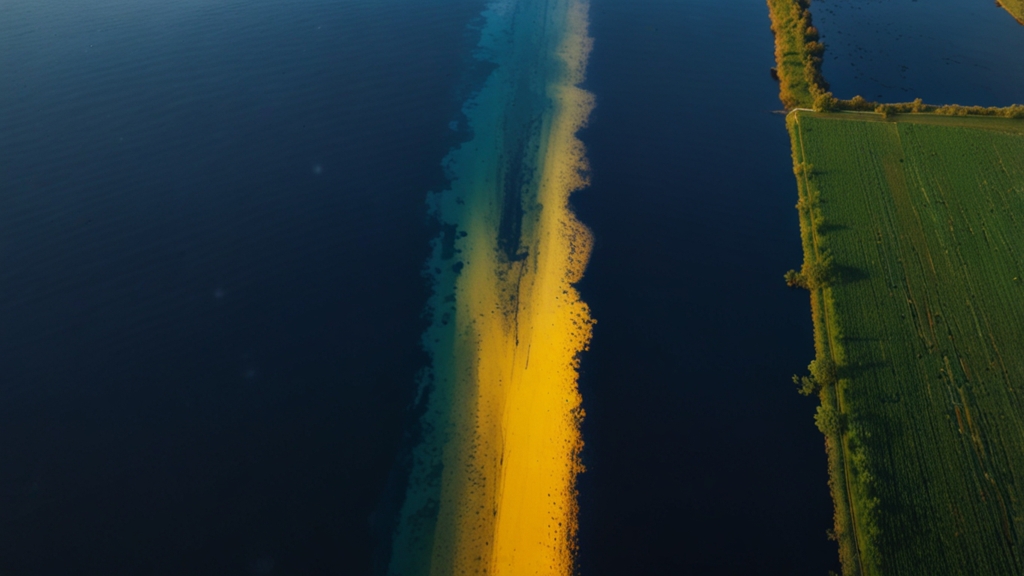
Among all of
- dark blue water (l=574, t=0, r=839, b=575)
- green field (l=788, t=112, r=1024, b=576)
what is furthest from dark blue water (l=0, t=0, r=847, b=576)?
green field (l=788, t=112, r=1024, b=576)

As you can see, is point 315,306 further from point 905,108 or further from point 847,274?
point 905,108

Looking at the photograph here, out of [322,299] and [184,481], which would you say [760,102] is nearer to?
[322,299]

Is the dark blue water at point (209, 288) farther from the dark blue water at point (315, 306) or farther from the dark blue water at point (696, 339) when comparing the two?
the dark blue water at point (696, 339)

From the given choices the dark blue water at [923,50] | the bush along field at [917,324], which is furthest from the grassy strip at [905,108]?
the dark blue water at [923,50]

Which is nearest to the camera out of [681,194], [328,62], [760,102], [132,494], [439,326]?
[132,494]

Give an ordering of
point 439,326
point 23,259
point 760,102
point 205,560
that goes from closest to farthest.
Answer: point 205,560 < point 439,326 < point 23,259 < point 760,102

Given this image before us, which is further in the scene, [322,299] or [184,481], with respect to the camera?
[322,299]

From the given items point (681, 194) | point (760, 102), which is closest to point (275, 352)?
point (681, 194)

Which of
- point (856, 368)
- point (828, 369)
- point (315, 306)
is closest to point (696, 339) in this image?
point (828, 369)
